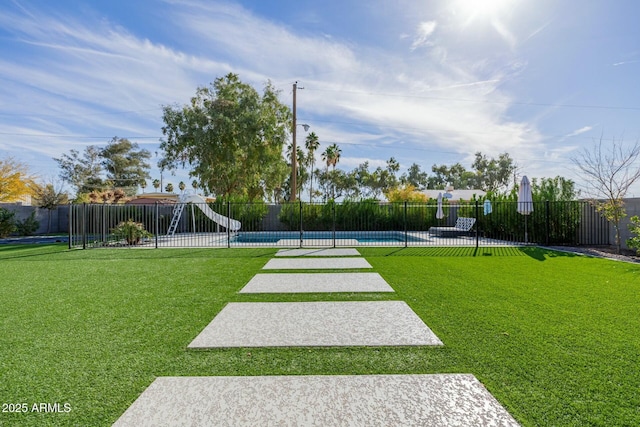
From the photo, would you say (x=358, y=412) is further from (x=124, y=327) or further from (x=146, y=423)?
(x=124, y=327)

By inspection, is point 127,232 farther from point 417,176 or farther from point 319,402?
point 417,176

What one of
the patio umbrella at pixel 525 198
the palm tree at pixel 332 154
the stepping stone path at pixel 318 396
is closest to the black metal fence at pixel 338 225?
the patio umbrella at pixel 525 198

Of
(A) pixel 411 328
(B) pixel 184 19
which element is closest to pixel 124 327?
(A) pixel 411 328

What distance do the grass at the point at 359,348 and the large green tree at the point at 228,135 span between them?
51.4 ft

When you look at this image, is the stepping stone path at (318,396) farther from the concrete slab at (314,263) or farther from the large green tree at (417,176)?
the large green tree at (417,176)

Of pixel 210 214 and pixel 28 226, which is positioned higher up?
pixel 210 214

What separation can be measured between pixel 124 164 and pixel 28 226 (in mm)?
22497

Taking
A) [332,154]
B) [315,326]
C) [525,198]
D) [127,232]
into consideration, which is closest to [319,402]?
[315,326]

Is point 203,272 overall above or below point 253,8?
below

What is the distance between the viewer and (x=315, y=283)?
16.8 feet

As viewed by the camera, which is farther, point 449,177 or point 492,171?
point 449,177

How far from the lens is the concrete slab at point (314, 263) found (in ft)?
21.7

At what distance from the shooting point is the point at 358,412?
5.82 feet

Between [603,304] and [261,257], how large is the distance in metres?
6.46
